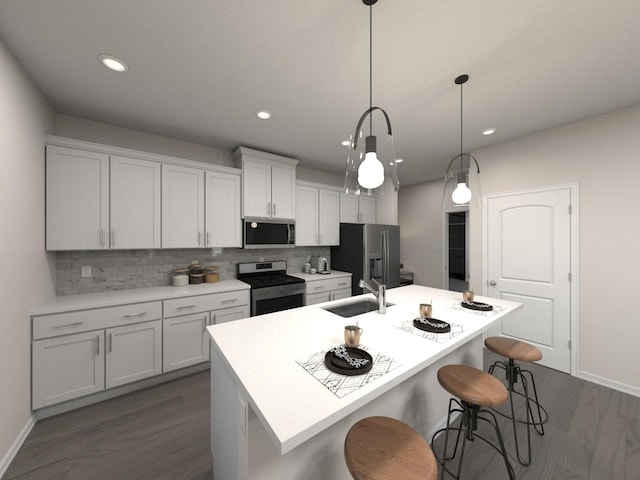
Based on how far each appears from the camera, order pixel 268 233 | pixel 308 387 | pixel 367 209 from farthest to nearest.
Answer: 1. pixel 367 209
2. pixel 268 233
3. pixel 308 387

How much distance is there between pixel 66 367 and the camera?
2008 mm

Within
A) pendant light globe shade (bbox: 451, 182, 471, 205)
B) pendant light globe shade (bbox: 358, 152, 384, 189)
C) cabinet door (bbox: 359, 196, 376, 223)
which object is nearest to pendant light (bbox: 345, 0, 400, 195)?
pendant light globe shade (bbox: 358, 152, 384, 189)

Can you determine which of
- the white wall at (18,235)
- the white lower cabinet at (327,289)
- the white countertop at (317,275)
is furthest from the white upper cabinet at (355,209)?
the white wall at (18,235)

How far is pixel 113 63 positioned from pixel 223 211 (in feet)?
5.36

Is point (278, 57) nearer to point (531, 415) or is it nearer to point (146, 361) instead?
point (146, 361)

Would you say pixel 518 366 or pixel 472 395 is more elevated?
→ pixel 472 395

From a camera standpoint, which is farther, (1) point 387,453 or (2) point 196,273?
(2) point 196,273

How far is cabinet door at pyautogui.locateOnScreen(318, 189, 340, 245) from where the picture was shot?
4051mm

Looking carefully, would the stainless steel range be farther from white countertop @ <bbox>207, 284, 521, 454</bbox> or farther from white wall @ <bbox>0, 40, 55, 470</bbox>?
white wall @ <bbox>0, 40, 55, 470</bbox>

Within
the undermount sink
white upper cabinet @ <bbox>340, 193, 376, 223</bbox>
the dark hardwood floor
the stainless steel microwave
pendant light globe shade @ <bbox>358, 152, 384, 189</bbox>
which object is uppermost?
white upper cabinet @ <bbox>340, 193, 376, 223</bbox>

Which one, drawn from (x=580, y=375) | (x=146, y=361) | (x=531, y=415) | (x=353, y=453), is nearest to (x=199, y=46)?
(x=353, y=453)

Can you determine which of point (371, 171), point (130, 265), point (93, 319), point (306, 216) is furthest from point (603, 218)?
point (130, 265)

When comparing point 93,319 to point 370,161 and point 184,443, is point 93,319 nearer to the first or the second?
point 184,443

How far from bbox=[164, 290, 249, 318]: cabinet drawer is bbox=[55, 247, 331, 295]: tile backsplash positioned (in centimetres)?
59
